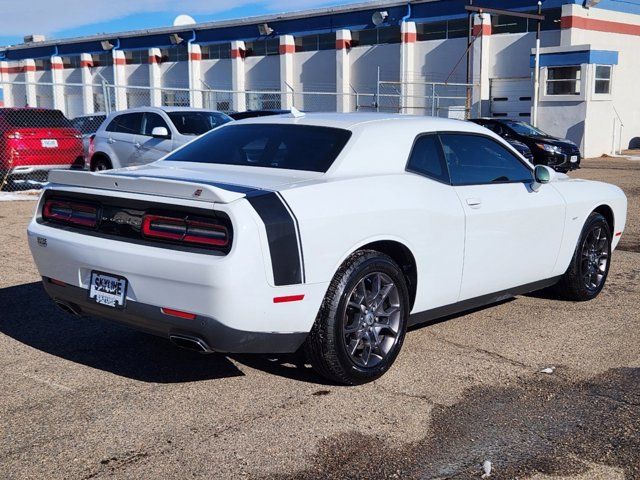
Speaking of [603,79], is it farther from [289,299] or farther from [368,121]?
[289,299]

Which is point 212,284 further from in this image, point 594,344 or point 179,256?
point 594,344

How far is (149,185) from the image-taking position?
4316 millimetres

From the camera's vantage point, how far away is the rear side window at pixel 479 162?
5.49 meters

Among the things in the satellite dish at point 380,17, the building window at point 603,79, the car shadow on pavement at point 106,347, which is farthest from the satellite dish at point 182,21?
the car shadow on pavement at point 106,347

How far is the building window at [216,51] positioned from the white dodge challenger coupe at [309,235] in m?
41.1

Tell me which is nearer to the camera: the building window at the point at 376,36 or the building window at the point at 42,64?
the building window at the point at 376,36

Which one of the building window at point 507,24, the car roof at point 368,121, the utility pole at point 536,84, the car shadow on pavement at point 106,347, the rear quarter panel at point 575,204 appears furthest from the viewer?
the building window at point 507,24

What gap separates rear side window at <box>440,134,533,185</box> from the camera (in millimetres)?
5488

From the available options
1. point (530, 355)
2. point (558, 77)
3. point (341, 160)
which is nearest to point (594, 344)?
point (530, 355)

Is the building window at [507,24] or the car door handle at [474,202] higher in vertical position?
the building window at [507,24]

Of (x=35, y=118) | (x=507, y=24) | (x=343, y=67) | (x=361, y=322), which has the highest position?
(x=507, y=24)

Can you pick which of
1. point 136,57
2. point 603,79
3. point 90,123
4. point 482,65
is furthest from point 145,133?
point 136,57

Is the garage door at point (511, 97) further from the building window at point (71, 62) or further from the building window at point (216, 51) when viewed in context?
the building window at point (71, 62)

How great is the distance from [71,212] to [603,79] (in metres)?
27.9
